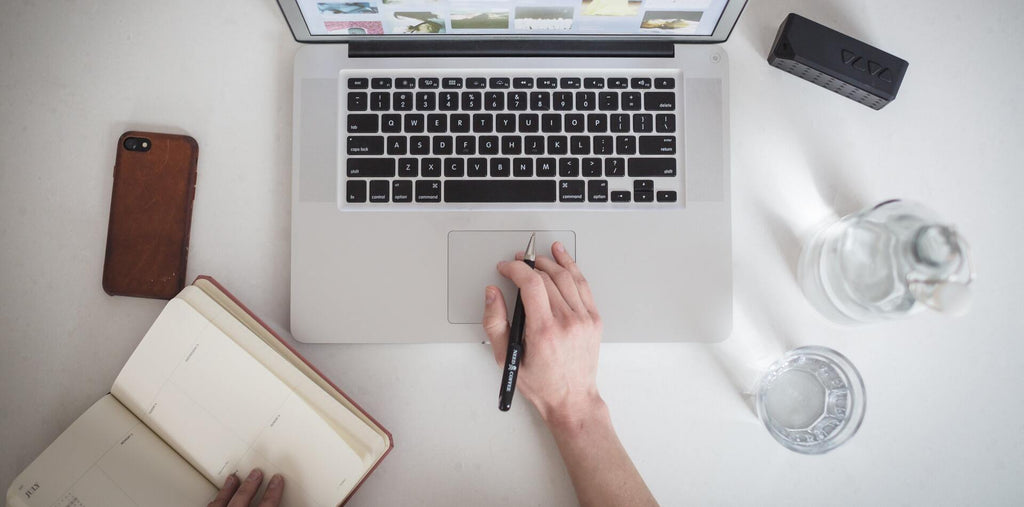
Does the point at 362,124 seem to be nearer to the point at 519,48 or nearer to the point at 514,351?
the point at 519,48

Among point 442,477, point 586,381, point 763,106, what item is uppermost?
point 763,106

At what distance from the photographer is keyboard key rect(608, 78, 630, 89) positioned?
0.77 metres

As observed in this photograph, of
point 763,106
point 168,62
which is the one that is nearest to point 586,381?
point 763,106

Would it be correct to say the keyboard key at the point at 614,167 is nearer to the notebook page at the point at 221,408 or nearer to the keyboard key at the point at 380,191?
the keyboard key at the point at 380,191

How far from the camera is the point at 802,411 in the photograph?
2.57 ft

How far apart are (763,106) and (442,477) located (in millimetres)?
683

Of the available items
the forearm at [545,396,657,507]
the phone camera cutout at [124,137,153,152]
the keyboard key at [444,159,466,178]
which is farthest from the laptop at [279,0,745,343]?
the phone camera cutout at [124,137,153,152]

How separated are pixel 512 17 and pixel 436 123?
0.55 feet

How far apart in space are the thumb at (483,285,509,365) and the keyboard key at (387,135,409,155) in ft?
0.71

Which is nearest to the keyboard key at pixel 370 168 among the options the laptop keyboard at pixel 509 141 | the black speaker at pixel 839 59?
the laptop keyboard at pixel 509 141

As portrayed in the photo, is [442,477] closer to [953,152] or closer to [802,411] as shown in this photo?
[802,411]

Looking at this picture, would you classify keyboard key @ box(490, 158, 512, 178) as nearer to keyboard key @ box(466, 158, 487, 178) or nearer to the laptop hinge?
keyboard key @ box(466, 158, 487, 178)

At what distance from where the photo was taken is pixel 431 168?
29.8 inches

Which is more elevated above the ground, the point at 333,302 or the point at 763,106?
the point at 763,106
